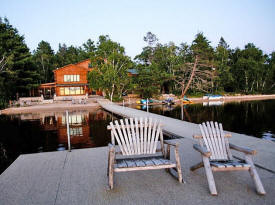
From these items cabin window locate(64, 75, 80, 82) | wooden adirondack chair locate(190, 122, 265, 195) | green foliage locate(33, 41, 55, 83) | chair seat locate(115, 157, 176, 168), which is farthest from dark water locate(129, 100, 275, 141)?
green foliage locate(33, 41, 55, 83)

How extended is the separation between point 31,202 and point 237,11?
32359mm

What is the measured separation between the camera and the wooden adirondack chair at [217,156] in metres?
3.22

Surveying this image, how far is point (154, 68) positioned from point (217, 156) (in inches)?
1307

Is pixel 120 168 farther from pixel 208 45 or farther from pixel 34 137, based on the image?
pixel 208 45

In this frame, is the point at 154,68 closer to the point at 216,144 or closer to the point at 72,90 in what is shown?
the point at 72,90

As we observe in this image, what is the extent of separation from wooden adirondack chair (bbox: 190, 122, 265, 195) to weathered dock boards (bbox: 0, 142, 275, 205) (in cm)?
25

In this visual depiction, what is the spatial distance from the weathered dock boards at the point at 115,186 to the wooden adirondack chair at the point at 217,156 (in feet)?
0.83

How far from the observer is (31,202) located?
3.13m

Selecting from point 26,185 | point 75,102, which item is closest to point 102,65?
point 75,102

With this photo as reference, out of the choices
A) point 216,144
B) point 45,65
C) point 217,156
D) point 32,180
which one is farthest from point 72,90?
point 217,156

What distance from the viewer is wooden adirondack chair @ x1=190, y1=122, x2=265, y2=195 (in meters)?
3.22

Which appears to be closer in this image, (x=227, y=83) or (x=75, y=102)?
(x=75, y=102)

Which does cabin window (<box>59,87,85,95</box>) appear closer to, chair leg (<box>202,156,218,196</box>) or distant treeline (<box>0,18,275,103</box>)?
distant treeline (<box>0,18,275,103</box>)

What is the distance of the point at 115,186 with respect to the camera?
3.63 meters
